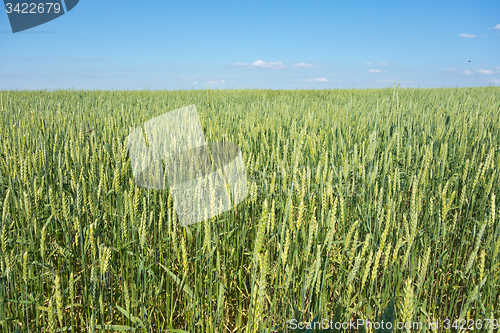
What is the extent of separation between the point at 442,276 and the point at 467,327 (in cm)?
20

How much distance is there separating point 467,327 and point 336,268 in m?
0.45

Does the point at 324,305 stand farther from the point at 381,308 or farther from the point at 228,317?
the point at 228,317

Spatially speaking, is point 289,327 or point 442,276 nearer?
point 289,327

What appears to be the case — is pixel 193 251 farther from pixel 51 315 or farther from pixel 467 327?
pixel 467 327

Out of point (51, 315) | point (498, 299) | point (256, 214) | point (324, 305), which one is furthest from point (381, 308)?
point (51, 315)

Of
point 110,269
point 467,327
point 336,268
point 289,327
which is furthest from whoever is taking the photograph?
point 336,268

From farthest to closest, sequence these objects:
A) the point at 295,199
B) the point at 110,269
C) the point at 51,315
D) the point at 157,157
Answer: the point at 157,157
the point at 295,199
the point at 110,269
the point at 51,315

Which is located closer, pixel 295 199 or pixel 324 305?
pixel 324 305

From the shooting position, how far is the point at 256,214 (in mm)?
1389

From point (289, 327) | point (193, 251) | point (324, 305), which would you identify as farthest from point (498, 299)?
point (193, 251)

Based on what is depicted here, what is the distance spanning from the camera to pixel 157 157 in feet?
5.40

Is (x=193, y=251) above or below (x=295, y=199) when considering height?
below

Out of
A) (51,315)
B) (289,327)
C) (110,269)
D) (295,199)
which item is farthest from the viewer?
(295,199)

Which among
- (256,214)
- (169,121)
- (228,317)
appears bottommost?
(228,317)
